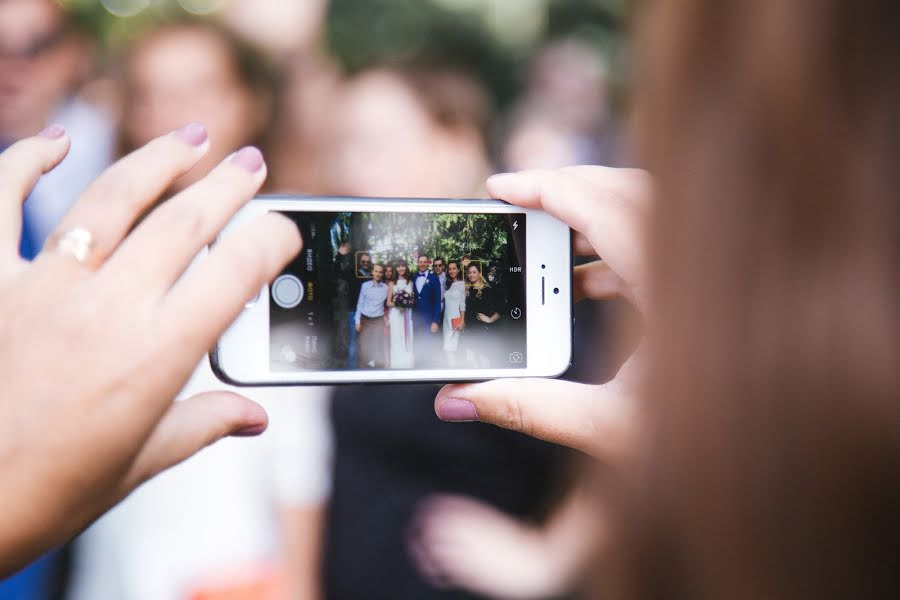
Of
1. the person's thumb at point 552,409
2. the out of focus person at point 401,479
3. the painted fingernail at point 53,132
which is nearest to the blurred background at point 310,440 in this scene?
the out of focus person at point 401,479

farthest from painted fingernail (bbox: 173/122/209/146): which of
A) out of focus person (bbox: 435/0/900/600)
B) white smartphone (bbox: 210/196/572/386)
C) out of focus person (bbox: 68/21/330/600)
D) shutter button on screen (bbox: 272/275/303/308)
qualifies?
out of focus person (bbox: 68/21/330/600)

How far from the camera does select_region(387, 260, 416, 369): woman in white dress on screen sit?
117cm

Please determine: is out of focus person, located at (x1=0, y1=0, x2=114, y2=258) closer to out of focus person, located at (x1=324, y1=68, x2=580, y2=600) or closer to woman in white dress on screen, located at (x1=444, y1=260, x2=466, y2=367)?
out of focus person, located at (x1=324, y1=68, x2=580, y2=600)

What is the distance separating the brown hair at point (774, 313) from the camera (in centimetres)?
42

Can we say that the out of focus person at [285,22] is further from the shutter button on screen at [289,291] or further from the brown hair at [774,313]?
the brown hair at [774,313]

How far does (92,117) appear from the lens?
3094 millimetres

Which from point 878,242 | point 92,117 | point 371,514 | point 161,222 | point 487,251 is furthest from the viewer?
point 92,117

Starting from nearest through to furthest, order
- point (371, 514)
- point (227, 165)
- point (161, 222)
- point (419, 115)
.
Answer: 1. point (161, 222)
2. point (227, 165)
3. point (371, 514)
4. point (419, 115)

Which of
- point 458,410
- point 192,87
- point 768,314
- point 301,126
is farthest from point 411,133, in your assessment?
point 768,314

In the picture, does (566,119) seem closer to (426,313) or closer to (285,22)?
(285,22)

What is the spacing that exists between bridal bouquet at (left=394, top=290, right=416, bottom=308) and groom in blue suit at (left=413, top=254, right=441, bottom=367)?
12 millimetres

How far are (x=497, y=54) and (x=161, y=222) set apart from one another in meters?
9.13

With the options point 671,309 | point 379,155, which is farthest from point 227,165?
point 379,155

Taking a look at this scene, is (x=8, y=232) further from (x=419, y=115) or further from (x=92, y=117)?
(x=92, y=117)
